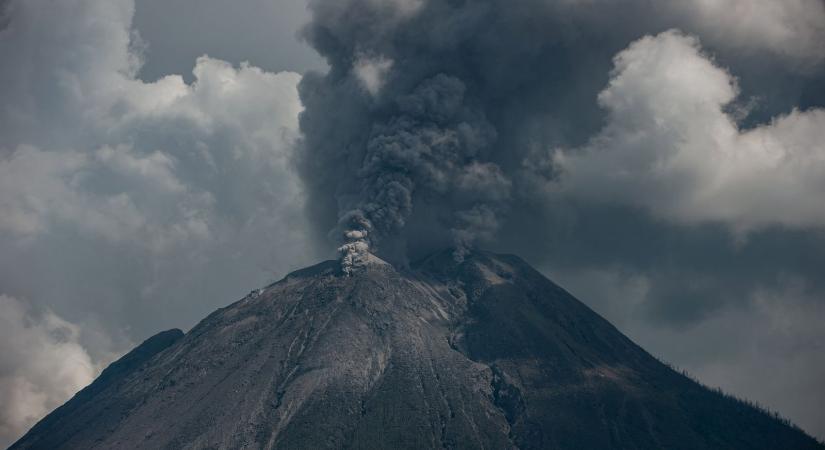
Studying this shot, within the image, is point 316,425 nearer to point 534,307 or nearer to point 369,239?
point 369,239

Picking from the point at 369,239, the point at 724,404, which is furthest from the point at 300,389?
the point at 724,404

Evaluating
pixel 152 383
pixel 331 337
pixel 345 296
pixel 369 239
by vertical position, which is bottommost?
pixel 152 383

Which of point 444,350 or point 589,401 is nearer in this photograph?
point 589,401

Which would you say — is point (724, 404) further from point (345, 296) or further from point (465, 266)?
point (345, 296)

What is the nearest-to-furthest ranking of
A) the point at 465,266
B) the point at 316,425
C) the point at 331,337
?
the point at 316,425, the point at 331,337, the point at 465,266

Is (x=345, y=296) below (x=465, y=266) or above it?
below

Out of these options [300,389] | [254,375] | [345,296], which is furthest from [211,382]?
[345,296]

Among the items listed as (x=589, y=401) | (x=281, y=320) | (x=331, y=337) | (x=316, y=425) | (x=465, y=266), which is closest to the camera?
(x=316, y=425)
